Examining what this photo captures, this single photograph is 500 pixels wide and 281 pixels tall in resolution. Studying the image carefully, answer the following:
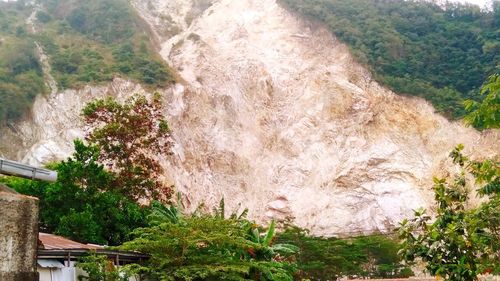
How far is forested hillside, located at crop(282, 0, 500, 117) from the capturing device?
44.0 meters

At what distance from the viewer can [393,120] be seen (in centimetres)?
4078

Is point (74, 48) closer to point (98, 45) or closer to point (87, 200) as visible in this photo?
point (98, 45)

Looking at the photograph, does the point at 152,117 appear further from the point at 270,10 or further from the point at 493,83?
the point at 270,10

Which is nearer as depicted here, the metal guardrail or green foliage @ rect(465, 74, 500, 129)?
the metal guardrail

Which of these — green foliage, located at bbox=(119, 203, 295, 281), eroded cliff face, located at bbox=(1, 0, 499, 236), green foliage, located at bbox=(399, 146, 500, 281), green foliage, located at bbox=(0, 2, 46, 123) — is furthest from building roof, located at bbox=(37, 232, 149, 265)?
green foliage, located at bbox=(0, 2, 46, 123)

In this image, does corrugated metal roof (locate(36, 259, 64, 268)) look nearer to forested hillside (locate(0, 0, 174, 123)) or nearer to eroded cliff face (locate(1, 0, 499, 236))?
eroded cliff face (locate(1, 0, 499, 236))

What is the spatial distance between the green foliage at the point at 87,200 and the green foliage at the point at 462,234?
1154cm

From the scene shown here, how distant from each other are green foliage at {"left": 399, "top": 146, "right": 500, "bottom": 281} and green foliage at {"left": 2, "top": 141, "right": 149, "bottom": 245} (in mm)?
11540

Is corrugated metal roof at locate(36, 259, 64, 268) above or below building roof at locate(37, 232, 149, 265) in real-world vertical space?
below

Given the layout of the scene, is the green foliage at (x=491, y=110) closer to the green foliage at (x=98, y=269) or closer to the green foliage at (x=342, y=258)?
the green foliage at (x=98, y=269)

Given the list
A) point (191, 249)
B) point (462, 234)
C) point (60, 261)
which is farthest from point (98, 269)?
point (462, 234)

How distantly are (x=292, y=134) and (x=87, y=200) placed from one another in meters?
24.3

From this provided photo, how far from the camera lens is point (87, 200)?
19312 mm

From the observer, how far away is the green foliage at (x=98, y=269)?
41.2 ft
